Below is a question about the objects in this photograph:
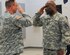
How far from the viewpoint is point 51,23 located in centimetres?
358

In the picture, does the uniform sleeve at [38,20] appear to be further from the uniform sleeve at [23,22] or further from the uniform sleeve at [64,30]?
the uniform sleeve at [23,22]

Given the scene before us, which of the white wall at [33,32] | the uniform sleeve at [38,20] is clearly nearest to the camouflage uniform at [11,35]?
the uniform sleeve at [38,20]

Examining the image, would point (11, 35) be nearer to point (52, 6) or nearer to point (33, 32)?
point (52, 6)

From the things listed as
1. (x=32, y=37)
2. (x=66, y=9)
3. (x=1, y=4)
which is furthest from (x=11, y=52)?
(x=32, y=37)

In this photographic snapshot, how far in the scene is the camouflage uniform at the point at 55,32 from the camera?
11.3ft

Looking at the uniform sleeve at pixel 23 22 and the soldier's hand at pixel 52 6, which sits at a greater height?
the soldier's hand at pixel 52 6

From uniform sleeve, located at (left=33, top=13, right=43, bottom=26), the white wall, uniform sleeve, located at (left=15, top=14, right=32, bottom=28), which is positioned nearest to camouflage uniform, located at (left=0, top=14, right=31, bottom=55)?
uniform sleeve, located at (left=15, top=14, right=32, bottom=28)

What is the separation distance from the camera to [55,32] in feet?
11.7

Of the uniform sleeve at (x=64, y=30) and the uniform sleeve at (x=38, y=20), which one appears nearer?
the uniform sleeve at (x=64, y=30)

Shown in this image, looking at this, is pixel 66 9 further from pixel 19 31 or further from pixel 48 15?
pixel 19 31

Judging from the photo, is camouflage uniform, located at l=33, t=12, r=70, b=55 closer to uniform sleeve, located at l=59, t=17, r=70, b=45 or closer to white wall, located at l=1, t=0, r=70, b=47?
uniform sleeve, located at l=59, t=17, r=70, b=45

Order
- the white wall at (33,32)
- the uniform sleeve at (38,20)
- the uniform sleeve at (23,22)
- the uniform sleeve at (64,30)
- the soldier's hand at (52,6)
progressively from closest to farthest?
the uniform sleeve at (23,22) < the uniform sleeve at (64,30) < the soldier's hand at (52,6) < the uniform sleeve at (38,20) < the white wall at (33,32)

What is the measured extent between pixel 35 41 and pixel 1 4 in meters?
2.31

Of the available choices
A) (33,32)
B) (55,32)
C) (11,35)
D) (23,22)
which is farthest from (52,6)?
(33,32)
